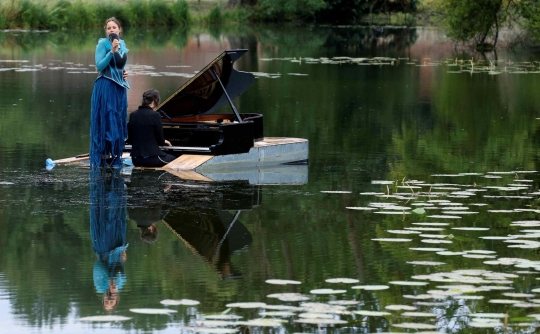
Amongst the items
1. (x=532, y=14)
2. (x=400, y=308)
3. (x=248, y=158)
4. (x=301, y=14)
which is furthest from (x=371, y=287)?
(x=301, y=14)

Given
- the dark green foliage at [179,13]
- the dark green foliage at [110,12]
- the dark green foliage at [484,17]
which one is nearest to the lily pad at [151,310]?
the dark green foliage at [484,17]

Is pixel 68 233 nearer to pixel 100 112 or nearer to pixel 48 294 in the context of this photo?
pixel 48 294

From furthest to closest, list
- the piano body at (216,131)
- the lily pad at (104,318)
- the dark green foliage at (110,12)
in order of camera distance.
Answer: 1. the dark green foliage at (110,12)
2. the piano body at (216,131)
3. the lily pad at (104,318)

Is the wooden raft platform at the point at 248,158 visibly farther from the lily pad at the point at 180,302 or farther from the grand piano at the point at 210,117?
the lily pad at the point at 180,302

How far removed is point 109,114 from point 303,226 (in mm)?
3687

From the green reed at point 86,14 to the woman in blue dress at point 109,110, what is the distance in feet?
118

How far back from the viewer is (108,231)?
9.63 m

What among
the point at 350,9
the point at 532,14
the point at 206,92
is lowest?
the point at 206,92

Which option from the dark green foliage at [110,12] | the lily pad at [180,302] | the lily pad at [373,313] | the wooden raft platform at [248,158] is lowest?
the lily pad at [373,313]

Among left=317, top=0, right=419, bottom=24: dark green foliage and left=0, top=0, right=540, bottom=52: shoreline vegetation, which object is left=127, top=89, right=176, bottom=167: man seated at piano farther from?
left=317, top=0, right=419, bottom=24: dark green foliage

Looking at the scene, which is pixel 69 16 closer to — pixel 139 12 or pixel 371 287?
pixel 139 12

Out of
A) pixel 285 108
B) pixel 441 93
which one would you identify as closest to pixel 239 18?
pixel 441 93

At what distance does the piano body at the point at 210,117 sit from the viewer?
1359 cm

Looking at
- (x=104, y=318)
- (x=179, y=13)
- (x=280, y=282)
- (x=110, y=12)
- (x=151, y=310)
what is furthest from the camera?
(x=179, y=13)
